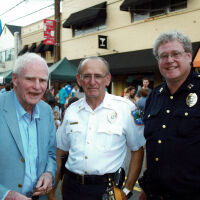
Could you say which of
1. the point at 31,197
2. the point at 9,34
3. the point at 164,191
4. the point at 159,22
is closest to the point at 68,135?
the point at 31,197

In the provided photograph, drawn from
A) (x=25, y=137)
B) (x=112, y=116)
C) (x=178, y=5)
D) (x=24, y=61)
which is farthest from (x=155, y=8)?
(x=25, y=137)

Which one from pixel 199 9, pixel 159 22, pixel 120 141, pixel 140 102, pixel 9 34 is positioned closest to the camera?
pixel 120 141

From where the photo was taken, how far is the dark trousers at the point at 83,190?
2207 mm

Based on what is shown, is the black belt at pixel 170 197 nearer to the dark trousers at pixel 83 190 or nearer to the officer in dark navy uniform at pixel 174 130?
the officer in dark navy uniform at pixel 174 130

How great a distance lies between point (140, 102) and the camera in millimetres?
7090

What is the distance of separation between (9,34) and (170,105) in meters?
32.7

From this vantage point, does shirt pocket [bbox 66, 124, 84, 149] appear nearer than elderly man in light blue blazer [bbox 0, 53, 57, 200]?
No

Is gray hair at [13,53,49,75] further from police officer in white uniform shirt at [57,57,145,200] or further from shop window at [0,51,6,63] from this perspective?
shop window at [0,51,6,63]

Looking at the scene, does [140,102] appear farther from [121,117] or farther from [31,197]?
[31,197]

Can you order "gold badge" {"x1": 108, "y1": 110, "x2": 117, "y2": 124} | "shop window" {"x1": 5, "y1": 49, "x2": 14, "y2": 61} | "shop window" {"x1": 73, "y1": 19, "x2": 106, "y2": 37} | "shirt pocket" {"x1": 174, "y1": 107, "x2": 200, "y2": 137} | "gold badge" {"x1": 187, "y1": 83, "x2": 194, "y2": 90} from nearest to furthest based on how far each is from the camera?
"shirt pocket" {"x1": 174, "y1": 107, "x2": 200, "y2": 137} → "gold badge" {"x1": 187, "y1": 83, "x2": 194, "y2": 90} → "gold badge" {"x1": 108, "y1": 110, "x2": 117, "y2": 124} → "shop window" {"x1": 73, "y1": 19, "x2": 106, "y2": 37} → "shop window" {"x1": 5, "y1": 49, "x2": 14, "y2": 61}

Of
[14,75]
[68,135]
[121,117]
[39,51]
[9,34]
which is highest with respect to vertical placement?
[9,34]

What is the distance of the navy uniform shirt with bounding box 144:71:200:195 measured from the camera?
1.88 m

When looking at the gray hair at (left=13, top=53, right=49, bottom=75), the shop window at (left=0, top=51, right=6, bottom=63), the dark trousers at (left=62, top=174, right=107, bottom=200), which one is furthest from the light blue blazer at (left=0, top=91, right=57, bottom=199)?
the shop window at (left=0, top=51, right=6, bottom=63)

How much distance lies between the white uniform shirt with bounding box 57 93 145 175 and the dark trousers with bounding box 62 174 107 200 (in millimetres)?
117
